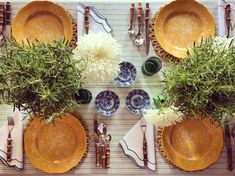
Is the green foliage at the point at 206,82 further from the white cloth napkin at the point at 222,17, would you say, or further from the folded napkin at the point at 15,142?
the folded napkin at the point at 15,142

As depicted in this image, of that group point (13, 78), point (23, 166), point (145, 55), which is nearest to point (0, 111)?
point (23, 166)

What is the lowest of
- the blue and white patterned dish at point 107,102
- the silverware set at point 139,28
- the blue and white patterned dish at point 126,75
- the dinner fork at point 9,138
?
the dinner fork at point 9,138

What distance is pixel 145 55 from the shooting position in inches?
73.4

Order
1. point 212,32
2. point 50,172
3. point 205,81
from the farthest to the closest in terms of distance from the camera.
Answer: point 212,32, point 50,172, point 205,81

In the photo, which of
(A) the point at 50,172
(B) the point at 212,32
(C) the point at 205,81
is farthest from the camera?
(B) the point at 212,32

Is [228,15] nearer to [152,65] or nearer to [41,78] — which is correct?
[152,65]

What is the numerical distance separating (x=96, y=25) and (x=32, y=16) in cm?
27

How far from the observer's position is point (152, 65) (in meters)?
1.84

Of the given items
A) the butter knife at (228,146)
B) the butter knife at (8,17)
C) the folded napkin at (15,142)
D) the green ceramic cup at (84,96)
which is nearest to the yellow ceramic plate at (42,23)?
the butter knife at (8,17)

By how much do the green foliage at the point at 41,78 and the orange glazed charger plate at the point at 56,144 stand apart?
0.77ft

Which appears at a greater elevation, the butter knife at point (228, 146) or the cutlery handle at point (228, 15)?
the cutlery handle at point (228, 15)

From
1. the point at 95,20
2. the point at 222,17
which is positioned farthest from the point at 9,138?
the point at 222,17

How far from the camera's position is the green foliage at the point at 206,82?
59.6 inches

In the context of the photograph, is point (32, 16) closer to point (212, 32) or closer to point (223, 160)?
point (212, 32)
